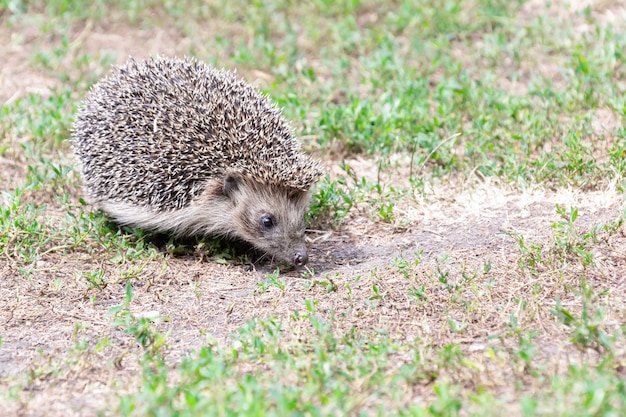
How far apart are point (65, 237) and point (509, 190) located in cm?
341

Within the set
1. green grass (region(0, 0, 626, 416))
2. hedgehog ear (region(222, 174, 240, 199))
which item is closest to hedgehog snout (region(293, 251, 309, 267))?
green grass (region(0, 0, 626, 416))

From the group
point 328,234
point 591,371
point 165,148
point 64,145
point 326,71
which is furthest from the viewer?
point 326,71

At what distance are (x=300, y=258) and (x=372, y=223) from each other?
802mm

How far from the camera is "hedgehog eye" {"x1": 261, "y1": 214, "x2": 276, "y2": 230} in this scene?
6117 mm

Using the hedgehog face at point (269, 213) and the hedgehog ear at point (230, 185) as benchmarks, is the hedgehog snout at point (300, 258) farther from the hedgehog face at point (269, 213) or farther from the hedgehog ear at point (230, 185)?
the hedgehog ear at point (230, 185)

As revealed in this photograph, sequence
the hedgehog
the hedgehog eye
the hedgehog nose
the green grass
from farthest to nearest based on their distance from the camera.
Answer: the hedgehog eye, the hedgehog, the hedgehog nose, the green grass

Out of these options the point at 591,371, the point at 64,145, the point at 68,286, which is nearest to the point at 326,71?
the point at 64,145

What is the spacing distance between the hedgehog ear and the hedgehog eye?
300 mm

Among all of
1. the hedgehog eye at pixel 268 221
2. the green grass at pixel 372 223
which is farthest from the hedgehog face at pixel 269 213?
the green grass at pixel 372 223

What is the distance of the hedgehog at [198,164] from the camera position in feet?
19.7

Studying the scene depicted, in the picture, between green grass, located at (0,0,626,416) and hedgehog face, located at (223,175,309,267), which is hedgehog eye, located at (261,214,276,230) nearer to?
hedgehog face, located at (223,175,309,267)

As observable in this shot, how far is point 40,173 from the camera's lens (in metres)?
7.00

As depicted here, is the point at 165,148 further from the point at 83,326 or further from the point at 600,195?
the point at 600,195

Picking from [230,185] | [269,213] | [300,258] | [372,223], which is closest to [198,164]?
[230,185]
